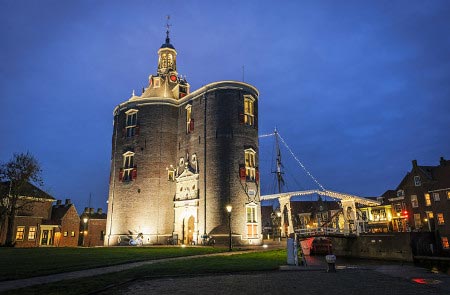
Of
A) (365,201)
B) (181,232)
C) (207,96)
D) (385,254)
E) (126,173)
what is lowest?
(385,254)

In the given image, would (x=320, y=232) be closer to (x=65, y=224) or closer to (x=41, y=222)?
(x=41, y=222)

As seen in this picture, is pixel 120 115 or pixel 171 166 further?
pixel 120 115

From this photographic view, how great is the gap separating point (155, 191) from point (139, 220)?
12.5 ft

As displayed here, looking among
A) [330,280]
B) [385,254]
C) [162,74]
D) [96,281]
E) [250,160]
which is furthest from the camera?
[162,74]

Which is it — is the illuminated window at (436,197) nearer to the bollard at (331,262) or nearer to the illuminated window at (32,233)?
the bollard at (331,262)

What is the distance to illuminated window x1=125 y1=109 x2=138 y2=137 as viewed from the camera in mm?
43469

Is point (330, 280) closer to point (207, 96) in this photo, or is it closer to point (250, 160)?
point (250, 160)

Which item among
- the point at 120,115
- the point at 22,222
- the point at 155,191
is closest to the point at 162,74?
the point at 120,115

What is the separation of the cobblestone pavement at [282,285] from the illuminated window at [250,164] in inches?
889

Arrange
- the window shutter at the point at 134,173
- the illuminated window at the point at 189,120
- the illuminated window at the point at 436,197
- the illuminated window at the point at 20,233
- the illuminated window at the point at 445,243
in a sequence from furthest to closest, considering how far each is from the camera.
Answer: the illuminated window at the point at 20,233
the illuminated window at the point at 436,197
the illuminated window at the point at 445,243
the window shutter at the point at 134,173
the illuminated window at the point at 189,120

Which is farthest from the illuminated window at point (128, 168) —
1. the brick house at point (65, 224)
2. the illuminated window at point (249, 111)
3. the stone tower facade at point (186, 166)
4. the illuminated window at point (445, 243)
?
the illuminated window at point (445, 243)

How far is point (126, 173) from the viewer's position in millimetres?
42656

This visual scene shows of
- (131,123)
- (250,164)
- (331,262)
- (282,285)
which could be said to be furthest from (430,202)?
(282,285)

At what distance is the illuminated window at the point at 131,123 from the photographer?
43469mm
